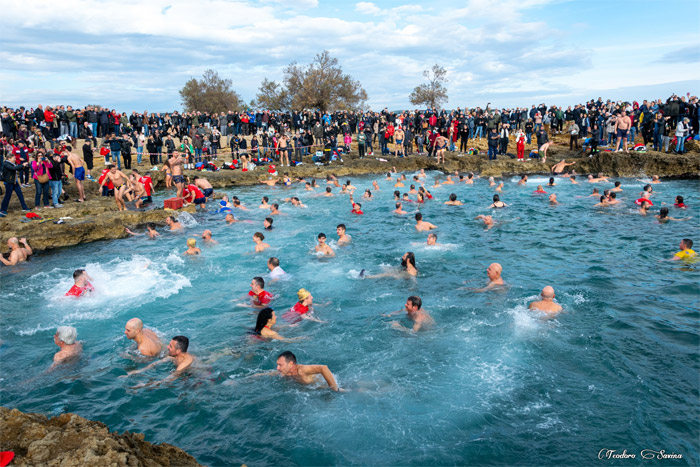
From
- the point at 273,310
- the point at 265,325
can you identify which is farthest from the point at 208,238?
the point at 265,325

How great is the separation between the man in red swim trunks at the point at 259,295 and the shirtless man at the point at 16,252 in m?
7.37

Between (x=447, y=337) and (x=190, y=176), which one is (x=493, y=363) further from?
(x=190, y=176)

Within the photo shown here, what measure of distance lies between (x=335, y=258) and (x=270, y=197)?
34.6 feet

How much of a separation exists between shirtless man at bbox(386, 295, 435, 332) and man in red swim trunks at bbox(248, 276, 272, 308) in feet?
9.01

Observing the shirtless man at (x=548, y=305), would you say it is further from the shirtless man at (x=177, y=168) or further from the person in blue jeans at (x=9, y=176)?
the person in blue jeans at (x=9, y=176)

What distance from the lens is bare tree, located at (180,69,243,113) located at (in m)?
49.5

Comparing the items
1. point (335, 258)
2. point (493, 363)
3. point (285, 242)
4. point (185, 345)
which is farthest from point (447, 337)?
point (285, 242)

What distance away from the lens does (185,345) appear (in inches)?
283

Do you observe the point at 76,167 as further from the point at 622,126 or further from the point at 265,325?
the point at 622,126

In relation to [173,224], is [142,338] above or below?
below

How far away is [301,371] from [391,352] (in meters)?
1.77

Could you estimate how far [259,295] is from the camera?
957 cm

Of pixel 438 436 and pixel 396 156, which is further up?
pixel 396 156

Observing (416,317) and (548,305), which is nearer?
(416,317)
